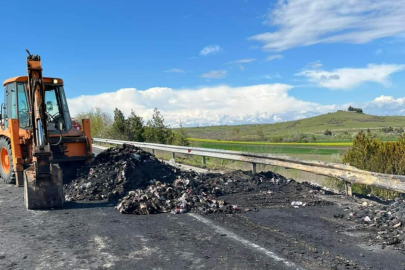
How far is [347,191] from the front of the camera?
344 inches

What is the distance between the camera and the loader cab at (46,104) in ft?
Answer: 37.8

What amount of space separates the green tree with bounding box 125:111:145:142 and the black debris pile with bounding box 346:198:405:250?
24944mm

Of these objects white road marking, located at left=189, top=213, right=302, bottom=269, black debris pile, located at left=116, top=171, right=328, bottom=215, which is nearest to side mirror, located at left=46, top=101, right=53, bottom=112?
black debris pile, located at left=116, top=171, right=328, bottom=215

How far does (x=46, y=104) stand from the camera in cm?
1220

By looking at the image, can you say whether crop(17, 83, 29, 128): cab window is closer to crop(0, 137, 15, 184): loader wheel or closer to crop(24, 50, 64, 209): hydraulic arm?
crop(0, 137, 15, 184): loader wheel

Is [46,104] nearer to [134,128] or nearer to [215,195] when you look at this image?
[215,195]

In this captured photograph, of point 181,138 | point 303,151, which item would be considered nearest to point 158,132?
point 181,138

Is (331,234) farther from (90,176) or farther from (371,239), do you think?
(90,176)

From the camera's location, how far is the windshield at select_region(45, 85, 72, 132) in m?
12.3

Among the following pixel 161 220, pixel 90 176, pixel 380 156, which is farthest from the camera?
pixel 380 156

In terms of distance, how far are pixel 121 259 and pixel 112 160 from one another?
632cm

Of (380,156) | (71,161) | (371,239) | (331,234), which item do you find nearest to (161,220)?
(331,234)

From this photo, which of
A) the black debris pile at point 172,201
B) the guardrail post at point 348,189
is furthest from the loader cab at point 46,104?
the guardrail post at point 348,189

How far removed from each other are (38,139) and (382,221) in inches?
273
